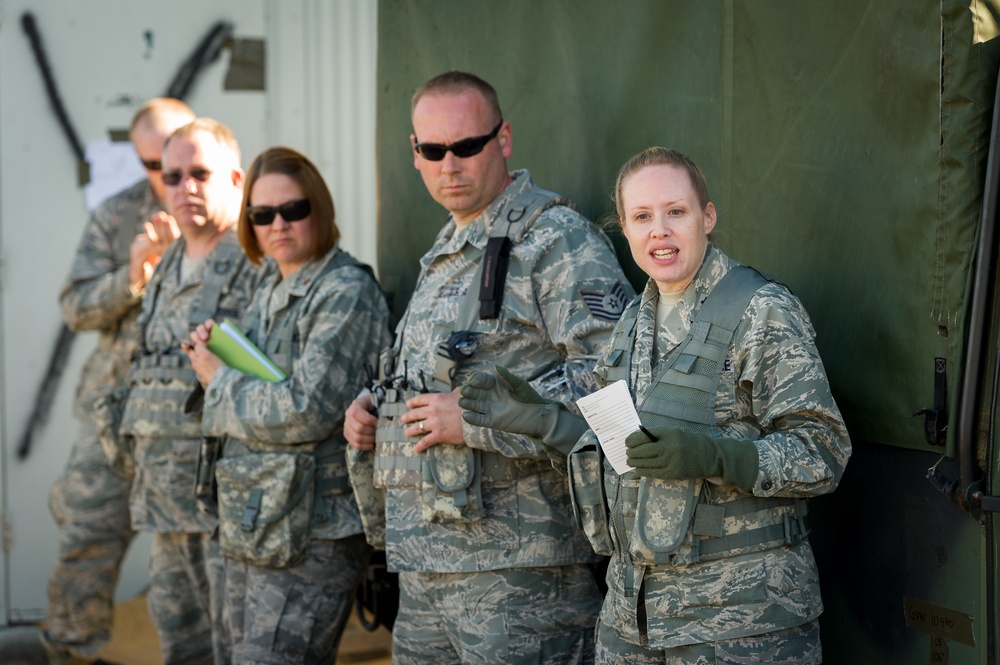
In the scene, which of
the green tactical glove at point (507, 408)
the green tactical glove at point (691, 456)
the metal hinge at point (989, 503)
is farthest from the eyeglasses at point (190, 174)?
the metal hinge at point (989, 503)

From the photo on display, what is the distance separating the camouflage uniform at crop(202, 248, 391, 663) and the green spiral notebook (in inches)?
1.5

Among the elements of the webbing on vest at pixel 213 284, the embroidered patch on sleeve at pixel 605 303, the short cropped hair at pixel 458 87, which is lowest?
the embroidered patch on sleeve at pixel 605 303

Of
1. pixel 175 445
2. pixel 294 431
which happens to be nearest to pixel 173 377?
pixel 175 445

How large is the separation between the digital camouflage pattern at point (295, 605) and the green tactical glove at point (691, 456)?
1.69 meters

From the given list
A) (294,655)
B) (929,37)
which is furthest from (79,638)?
(929,37)

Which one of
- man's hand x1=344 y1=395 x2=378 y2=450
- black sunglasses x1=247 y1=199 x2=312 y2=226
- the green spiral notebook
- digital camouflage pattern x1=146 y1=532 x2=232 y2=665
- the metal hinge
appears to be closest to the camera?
the metal hinge

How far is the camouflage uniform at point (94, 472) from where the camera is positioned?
5.04m

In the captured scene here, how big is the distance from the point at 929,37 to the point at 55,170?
5.22 m

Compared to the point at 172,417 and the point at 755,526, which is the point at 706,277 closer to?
the point at 755,526

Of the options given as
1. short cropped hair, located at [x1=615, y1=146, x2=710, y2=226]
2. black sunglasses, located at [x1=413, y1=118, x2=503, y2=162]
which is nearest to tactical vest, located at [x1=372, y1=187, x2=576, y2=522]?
black sunglasses, located at [x1=413, y1=118, x2=503, y2=162]

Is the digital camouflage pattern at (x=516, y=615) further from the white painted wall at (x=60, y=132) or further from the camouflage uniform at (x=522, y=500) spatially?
the white painted wall at (x=60, y=132)

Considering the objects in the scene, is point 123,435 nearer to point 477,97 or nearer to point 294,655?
point 294,655

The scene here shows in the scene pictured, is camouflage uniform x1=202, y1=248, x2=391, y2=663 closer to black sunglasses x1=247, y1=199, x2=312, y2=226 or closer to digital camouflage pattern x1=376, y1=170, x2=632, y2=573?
black sunglasses x1=247, y1=199, x2=312, y2=226

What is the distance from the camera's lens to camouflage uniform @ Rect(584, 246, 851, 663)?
2.21 meters
